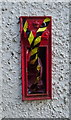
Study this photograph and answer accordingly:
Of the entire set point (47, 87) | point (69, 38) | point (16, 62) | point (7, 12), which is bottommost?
point (47, 87)

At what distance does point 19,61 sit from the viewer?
92 cm

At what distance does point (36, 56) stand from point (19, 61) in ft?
0.27

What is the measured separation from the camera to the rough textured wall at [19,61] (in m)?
0.91

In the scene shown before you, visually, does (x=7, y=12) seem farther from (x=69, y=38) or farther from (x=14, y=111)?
(x=14, y=111)

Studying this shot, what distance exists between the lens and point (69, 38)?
37.0 inches

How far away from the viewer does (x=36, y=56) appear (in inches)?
35.6

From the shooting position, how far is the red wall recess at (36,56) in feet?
2.91

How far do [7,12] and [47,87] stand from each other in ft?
1.23

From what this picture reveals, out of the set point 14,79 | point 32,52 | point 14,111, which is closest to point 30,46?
point 32,52

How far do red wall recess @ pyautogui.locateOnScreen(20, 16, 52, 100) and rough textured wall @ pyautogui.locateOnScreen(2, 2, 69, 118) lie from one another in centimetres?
3

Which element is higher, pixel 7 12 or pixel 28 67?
pixel 7 12

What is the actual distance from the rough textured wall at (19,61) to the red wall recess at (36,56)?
0.03 meters

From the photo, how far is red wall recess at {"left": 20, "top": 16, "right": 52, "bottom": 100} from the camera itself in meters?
0.89

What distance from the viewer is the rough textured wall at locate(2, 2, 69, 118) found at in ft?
2.99
